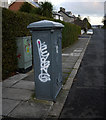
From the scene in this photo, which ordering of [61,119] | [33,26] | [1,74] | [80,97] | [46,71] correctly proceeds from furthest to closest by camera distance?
[1,74]
[80,97]
[46,71]
[33,26]
[61,119]

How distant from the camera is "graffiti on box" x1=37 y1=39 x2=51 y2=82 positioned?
3711 mm

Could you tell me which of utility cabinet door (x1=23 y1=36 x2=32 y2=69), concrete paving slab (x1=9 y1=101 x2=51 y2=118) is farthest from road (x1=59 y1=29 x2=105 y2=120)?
utility cabinet door (x1=23 y1=36 x2=32 y2=69)

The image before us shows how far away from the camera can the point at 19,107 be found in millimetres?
3660

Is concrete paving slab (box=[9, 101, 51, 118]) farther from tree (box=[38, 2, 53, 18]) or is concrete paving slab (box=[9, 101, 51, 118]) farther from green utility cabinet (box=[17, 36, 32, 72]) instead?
tree (box=[38, 2, 53, 18])

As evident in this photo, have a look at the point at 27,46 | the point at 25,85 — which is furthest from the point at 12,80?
the point at 27,46

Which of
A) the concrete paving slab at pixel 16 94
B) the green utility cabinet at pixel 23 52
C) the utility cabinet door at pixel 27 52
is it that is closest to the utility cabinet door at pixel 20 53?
the green utility cabinet at pixel 23 52

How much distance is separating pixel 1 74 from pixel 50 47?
2837mm

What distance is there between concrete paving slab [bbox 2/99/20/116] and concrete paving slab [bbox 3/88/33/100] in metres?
0.20

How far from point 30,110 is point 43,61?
1.24 metres

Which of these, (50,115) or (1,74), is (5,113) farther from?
(1,74)

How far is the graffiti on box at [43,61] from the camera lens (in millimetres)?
3711

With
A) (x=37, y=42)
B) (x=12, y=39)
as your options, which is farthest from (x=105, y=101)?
(x=12, y=39)

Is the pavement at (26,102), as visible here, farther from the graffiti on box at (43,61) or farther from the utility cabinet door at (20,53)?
the utility cabinet door at (20,53)

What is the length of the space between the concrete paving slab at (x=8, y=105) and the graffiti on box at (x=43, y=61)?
93cm
